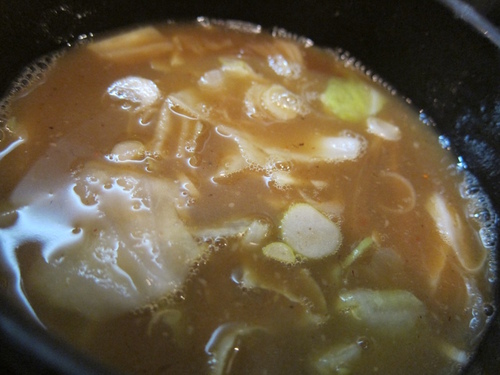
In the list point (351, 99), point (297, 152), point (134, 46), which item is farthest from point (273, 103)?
point (134, 46)

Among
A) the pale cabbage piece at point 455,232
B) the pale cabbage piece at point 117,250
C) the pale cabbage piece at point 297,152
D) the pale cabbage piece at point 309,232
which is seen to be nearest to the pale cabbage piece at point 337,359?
the pale cabbage piece at point 309,232

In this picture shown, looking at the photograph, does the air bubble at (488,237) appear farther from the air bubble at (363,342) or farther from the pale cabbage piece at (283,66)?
the pale cabbage piece at (283,66)

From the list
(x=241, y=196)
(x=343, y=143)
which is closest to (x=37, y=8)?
(x=241, y=196)

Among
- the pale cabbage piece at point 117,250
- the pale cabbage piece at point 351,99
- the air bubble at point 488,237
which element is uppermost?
the pale cabbage piece at point 351,99

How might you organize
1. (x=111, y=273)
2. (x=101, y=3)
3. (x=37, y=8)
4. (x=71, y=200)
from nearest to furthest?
(x=111, y=273) < (x=71, y=200) < (x=37, y=8) < (x=101, y=3)

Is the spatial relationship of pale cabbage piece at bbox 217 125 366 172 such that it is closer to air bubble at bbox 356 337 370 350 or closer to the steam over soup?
the steam over soup

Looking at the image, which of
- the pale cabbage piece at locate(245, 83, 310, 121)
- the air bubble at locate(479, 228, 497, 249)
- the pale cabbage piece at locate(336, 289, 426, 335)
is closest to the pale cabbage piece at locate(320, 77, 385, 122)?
the pale cabbage piece at locate(245, 83, 310, 121)

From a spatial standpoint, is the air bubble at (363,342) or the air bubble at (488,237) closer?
the air bubble at (363,342)

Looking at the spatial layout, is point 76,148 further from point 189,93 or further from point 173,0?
→ point 173,0
